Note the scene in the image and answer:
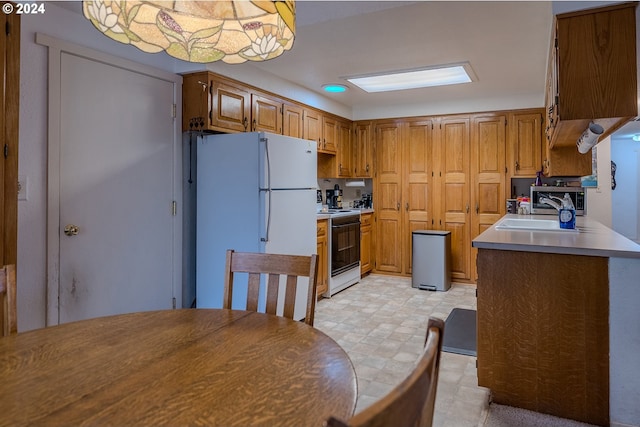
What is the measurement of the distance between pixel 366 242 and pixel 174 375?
4.66 meters

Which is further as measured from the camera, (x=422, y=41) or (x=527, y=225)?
(x=527, y=225)

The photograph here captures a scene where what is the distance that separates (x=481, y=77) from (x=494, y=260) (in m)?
2.53

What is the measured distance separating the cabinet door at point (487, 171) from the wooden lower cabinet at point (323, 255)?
1909 mm

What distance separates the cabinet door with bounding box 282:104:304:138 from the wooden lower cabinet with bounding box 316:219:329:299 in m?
0.98

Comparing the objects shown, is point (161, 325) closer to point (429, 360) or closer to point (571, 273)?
point (429, 360)

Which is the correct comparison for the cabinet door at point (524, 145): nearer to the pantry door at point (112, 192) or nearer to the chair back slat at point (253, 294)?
the pantry door at point (112, 192)

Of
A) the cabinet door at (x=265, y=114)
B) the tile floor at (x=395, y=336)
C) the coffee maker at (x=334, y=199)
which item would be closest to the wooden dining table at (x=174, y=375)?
the tile floor at (x=395, y=336)

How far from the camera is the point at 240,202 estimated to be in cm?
330

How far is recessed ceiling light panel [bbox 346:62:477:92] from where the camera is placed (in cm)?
387

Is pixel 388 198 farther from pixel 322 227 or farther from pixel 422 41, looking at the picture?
pixel 422 41

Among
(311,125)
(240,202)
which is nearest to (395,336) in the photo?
(240,202)

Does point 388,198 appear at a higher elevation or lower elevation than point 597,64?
lower

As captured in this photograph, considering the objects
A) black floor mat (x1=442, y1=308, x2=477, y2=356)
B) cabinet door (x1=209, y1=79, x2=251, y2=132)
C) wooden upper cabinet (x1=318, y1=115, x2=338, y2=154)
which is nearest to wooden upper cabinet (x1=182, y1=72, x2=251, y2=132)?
cabinet door (x1=209, y1=79, x2=251, y2=132)

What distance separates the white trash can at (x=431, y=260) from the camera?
4.90 meters
